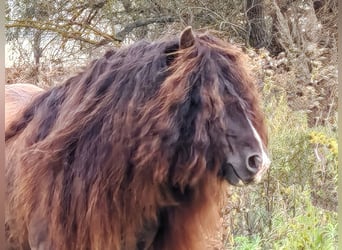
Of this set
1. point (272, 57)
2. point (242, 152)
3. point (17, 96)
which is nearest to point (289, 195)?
point (272, 57)

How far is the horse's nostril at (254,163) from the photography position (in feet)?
2.68

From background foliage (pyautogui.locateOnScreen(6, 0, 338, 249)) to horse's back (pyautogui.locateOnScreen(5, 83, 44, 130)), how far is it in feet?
0.20

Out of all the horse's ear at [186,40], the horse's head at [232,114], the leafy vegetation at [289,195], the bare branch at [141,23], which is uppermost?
the horse's ear at [186,40]

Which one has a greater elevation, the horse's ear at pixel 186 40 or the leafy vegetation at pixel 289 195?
the horse's ear at pixel 186 40

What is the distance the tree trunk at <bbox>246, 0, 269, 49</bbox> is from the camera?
1154 mm

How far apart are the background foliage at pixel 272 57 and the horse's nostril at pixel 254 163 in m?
0.32

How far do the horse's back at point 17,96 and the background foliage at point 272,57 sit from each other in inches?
2.4

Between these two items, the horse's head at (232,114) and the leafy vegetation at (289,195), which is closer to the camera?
the horse's head at (232,114)

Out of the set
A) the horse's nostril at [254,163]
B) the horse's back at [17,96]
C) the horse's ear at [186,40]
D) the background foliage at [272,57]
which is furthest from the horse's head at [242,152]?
the horse's back at [17,96]

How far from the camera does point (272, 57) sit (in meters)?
1.19

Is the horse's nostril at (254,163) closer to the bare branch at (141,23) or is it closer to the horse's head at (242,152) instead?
the horse's head at (242,152)

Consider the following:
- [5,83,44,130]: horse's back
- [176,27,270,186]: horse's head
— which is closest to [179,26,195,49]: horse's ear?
[176,27,270,186]: horse's head

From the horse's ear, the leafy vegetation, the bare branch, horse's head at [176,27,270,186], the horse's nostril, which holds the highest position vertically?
the horse's ear

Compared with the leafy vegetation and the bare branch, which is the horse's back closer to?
the bare branch
